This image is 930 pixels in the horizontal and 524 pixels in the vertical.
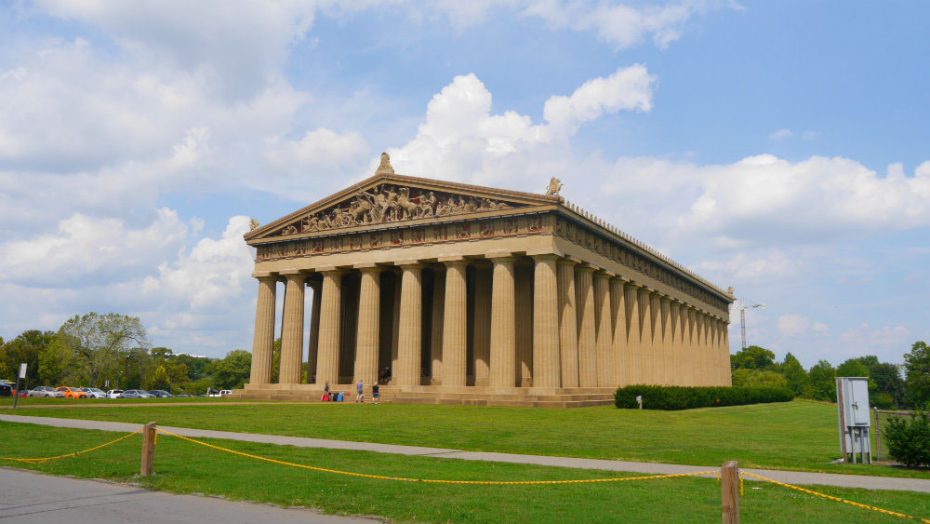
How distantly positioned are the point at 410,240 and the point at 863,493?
4752cm

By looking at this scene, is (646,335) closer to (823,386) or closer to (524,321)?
(524,321)

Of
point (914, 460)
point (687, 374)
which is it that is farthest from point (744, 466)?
point (687, 374)

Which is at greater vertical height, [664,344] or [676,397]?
[664,344]

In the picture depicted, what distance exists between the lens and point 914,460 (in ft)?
63.6

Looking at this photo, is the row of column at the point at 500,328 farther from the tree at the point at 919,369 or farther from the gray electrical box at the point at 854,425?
the tree at the point at 919,369

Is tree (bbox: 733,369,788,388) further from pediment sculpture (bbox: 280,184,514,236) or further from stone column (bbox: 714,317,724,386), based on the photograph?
pediment sculpture (bbox: 280,184,514,236)

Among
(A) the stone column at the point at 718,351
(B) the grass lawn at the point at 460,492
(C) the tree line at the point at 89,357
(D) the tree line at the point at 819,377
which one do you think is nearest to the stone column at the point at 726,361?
(A) the stone column at the point at 718,351

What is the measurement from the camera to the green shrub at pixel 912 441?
1911 cm

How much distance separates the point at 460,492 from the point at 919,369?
14290cm

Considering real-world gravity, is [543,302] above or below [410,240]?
below

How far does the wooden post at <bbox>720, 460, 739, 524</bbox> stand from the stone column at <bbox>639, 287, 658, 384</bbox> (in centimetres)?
6268

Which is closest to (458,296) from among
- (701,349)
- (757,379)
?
(701,349)

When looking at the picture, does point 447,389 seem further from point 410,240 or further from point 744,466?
point 744,466

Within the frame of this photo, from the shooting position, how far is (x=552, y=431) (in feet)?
101
